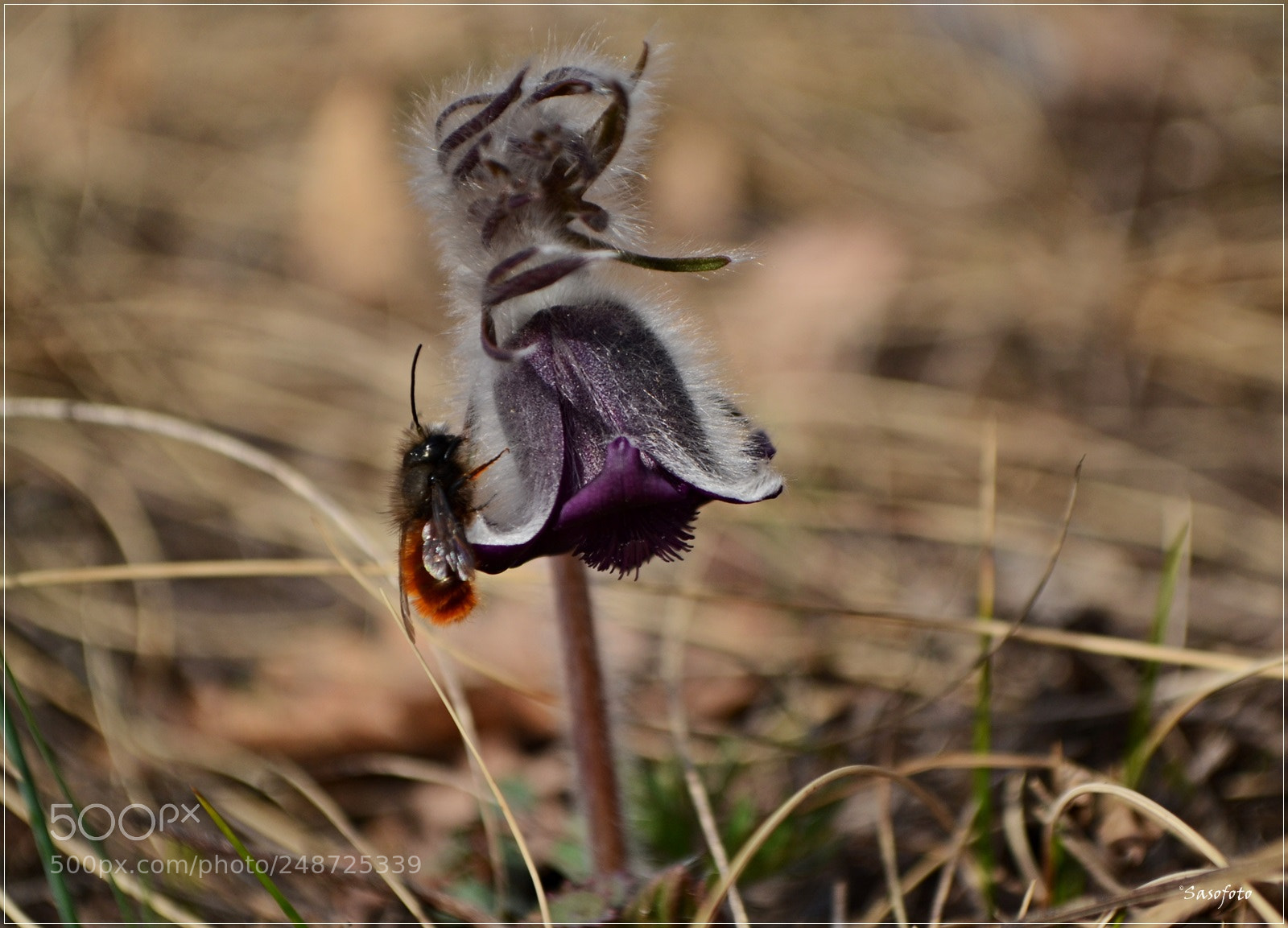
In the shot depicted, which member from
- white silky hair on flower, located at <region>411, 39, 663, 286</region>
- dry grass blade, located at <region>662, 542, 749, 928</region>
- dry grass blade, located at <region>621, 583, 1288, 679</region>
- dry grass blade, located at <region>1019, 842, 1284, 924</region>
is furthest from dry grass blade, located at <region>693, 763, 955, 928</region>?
white silky hair on flower, located at <region>411, 39, 663, 286</region>

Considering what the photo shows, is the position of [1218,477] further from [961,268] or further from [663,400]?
[663,400]

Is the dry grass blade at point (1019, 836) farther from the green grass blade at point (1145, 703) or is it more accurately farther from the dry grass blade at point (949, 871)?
the green grass blade at point (1145, 703)


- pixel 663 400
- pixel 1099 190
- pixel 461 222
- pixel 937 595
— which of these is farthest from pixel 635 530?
pixel 1099 190

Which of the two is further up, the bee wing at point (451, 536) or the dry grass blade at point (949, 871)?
the bee wing at point (451, 536)

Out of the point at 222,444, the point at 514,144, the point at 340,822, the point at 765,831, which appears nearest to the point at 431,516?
the point at 514,144

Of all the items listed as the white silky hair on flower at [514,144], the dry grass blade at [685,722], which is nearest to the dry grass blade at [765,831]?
the dry grass blade at [685,722]

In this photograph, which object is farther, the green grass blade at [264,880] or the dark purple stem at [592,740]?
the dark purple stem at [592,740]

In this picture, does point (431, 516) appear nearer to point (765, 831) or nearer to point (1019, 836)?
point (765, 831)

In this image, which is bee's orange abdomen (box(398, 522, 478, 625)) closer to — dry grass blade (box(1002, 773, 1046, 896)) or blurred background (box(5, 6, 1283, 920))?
blurred background (box(5, 6, 1283, 920))
